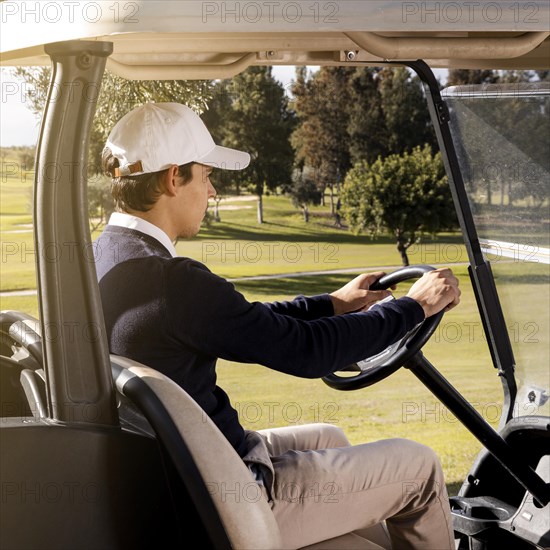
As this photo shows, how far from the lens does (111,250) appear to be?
1947 millimetres

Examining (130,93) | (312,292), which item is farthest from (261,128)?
(130,93)

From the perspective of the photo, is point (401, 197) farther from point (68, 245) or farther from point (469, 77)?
point (68, 245)

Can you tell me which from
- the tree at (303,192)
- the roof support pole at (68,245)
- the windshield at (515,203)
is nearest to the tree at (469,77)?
the tree at (303,192)

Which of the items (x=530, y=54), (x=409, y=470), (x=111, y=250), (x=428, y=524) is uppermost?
(x=530, y=54)

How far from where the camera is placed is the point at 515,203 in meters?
2.46

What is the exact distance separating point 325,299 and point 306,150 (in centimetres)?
1520

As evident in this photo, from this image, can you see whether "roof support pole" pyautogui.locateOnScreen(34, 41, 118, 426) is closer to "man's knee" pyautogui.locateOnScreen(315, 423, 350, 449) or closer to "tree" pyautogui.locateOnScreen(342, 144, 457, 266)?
"man's knee" pyautogui.locateOnScreen(315, 423, 350, 449)

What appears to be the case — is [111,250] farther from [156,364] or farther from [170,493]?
[170,493]

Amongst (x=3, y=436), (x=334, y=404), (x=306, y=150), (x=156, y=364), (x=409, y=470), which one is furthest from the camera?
(x=306, y=150)

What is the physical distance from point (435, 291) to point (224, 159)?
0.57m

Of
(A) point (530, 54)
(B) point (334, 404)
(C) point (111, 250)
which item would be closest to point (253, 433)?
(C) point (111, 250)

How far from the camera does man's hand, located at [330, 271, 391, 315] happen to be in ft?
8.21

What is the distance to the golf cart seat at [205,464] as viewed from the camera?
1.64 m

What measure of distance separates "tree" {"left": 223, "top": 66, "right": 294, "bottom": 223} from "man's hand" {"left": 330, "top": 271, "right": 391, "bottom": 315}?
11.3m
